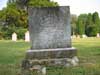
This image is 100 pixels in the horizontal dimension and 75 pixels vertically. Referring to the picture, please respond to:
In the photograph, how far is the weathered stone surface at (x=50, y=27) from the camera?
442 inches

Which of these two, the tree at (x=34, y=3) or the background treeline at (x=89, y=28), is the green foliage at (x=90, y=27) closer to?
the background treeline at (x=89, y=28)

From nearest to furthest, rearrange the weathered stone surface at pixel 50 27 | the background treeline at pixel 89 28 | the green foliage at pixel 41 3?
Result: the weathered stone surface at pixel 50 27
the green foliage at pixel 41 3
the background treeline at pixel 89 28

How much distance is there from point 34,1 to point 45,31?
47984 millimetres

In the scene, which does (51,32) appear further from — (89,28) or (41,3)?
(89,28)

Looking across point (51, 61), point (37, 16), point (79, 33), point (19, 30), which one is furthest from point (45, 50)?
point (79, 33)

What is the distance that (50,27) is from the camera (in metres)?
11.4

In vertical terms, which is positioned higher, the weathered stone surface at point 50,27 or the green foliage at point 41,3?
the green foliage at point 41,3

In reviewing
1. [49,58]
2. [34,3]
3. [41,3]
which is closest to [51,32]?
[49,58]

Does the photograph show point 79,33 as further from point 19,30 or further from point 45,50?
point 45,50

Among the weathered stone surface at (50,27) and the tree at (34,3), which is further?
the tree at (34,3)

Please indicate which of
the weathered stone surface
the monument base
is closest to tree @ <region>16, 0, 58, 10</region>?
the weathered stone surface

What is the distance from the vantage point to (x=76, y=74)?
30.1ft

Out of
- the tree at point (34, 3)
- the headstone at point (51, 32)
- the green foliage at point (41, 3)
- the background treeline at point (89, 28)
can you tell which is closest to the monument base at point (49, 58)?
the headstone at point (51, 32)

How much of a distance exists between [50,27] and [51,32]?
0.17 metres
